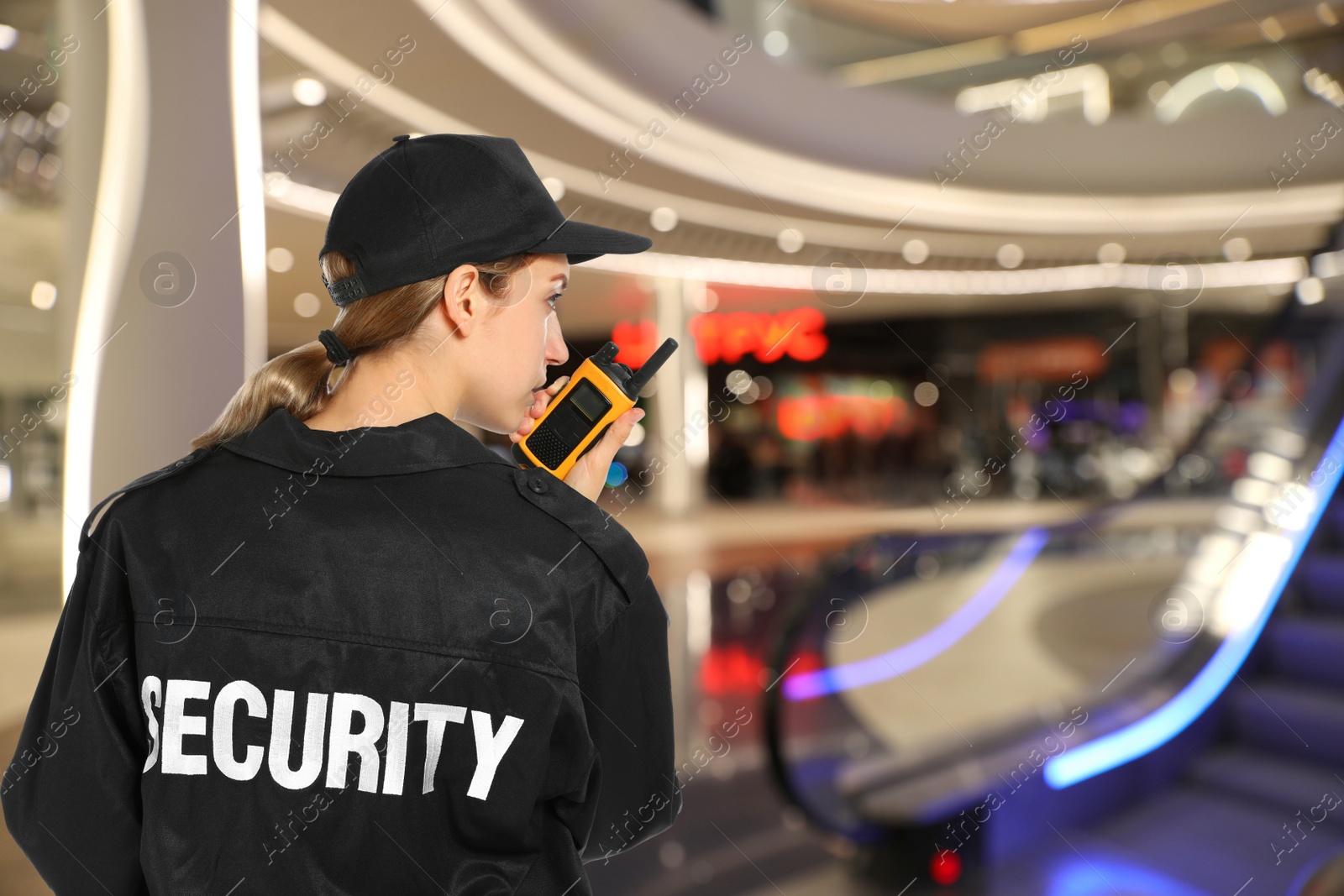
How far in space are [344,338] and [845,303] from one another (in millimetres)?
16153

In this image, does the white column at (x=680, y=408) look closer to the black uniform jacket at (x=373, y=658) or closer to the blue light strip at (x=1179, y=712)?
the blue light strip at (x=1179, y=712)

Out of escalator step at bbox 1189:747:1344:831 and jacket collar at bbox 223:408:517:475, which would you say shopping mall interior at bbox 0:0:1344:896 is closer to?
escalator step at bbox 1189:747:1344:831

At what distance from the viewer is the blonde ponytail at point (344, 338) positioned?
83cm

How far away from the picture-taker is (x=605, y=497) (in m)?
18.0

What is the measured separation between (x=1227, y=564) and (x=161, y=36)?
4.01 meters

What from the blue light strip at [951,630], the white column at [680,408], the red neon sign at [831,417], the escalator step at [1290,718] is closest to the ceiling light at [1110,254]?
the white column at [680,408]

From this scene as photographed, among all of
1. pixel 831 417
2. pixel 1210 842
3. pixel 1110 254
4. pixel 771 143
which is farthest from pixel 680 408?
pixel 1210 842

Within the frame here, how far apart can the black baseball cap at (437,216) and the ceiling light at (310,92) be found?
5.75m

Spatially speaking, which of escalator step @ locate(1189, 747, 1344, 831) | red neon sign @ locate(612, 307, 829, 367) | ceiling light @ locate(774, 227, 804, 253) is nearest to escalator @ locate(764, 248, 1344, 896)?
escalator step @ locate(1189, 747, 1344, 831)

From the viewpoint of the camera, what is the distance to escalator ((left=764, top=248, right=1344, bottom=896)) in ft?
9.82

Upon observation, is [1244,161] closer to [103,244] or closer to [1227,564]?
[1227,564]

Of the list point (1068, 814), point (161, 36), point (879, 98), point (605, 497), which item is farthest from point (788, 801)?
point (605, 497)

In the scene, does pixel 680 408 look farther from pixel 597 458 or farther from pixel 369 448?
pixel 369 448

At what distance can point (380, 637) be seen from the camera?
30.8 inches
